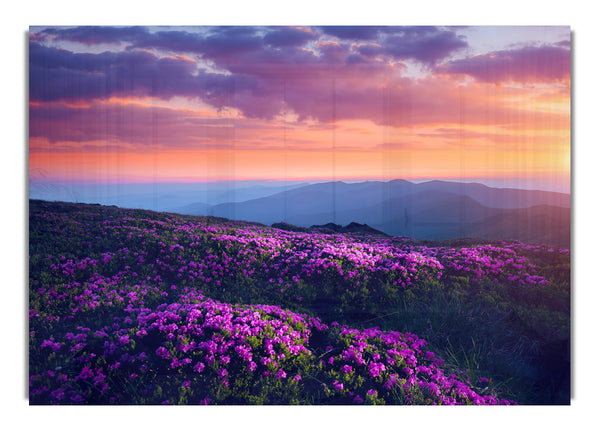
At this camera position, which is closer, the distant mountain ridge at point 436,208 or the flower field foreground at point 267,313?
the flower field foreground at point 267,313

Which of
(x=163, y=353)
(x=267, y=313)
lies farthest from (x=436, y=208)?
(x=163, y=353)

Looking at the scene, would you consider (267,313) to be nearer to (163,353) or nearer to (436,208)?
(163,353)

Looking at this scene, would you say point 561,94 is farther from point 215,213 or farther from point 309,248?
point 215,213

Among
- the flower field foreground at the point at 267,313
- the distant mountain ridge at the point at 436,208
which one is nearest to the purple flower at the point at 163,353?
the flower field foreground at the point at 267,313

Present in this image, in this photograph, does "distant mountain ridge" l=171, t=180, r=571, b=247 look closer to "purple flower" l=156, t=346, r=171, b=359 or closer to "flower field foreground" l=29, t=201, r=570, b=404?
"flower field foreground" l=29, t=201, r=570, b=404

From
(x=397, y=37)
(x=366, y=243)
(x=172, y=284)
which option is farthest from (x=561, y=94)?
(x=172, y=284)

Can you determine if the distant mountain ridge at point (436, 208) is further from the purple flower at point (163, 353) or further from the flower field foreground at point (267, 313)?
the purple flower at point (163, 353)
